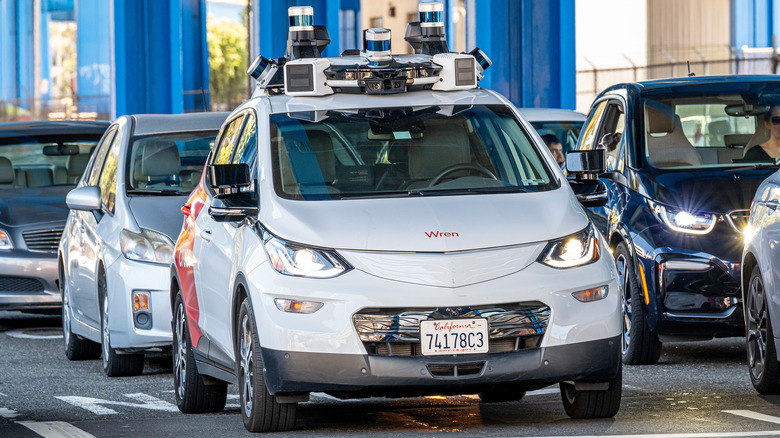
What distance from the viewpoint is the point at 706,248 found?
10172 mm

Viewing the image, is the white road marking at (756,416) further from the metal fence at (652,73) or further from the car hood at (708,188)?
the metal fence at (652,73)

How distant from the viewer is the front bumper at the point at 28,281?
47.2ft

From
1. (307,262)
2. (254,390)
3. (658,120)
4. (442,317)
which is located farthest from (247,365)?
(658,120)

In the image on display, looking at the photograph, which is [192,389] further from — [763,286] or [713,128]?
[713,128]

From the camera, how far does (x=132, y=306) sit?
10.8 meters

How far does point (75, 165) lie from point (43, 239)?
1232mm

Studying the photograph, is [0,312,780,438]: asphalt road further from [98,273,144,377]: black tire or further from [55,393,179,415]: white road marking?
[98,273,144,377]: black tire

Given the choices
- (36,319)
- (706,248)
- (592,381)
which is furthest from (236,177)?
(36,319)

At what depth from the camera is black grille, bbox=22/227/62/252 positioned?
572 inches

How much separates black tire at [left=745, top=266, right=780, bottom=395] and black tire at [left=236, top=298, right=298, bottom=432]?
2.79m

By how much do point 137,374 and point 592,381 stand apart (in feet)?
15.5

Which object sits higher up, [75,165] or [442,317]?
[75,165]

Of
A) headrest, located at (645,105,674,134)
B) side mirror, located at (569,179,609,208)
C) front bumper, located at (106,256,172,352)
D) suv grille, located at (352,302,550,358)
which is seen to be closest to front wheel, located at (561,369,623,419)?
suv grille, located at (352,302,550,358)

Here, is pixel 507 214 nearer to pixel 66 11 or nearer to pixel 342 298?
pixel 342 298
